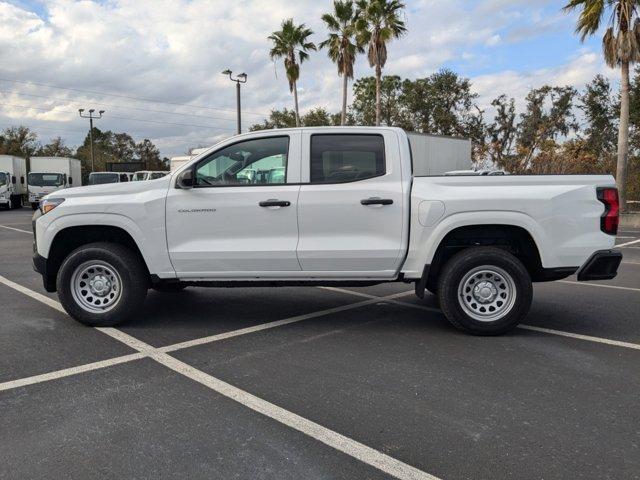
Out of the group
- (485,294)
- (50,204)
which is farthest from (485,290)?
(50,204)

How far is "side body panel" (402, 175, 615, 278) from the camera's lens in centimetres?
503

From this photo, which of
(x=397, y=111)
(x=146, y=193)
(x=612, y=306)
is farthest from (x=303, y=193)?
(x=397, y=111)

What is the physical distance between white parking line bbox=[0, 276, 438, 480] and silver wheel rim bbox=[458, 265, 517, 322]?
2.34m

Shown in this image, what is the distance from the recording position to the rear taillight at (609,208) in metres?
5.03

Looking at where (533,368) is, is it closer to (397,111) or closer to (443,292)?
(443,292)

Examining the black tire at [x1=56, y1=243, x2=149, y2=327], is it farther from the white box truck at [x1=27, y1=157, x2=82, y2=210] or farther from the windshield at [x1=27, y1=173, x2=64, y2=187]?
the windshield at [x1=27, y1=173, x2=64, y2=187]

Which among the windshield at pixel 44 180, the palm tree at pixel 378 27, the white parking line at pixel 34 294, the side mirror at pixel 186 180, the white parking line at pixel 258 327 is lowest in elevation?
the white parking line at pixel 258 327

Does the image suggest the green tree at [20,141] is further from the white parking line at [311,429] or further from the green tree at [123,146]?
the white parking line at [311,429]

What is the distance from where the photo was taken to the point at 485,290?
5.21 meters

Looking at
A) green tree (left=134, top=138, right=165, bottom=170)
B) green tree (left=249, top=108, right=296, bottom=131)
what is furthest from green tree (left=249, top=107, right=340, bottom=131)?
green tree (left=134, top=138, right=165, bottom=170)

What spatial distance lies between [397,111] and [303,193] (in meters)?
41.3

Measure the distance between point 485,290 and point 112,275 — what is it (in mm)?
3615

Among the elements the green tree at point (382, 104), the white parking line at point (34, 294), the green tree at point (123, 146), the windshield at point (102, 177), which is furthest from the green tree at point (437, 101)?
the green tree at point (123, 146)

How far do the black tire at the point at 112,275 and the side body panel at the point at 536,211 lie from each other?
108 inches
